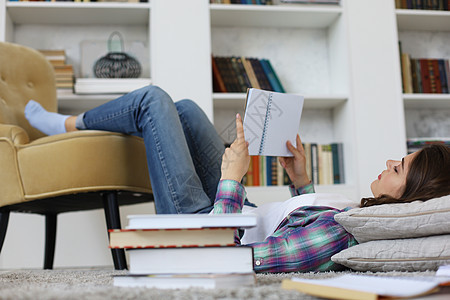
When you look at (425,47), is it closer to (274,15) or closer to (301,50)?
(301,50)

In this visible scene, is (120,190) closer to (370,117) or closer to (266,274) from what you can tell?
(266,274)

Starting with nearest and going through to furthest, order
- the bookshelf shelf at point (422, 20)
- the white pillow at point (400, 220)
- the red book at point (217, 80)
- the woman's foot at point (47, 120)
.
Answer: the white pillow at point (400, 220), the woman's foot at point (47, 120), the red book at point (217, 80), the bookshelf shelf at point (422, 20)

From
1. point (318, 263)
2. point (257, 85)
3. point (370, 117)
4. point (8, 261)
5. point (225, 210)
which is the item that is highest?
point (257, 85)

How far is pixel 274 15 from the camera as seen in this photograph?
8.59 feet

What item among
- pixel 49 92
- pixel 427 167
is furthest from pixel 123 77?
pixel 427 167

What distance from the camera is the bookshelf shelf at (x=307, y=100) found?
2428mm

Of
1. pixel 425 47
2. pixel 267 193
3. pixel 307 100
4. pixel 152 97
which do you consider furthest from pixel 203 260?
pixel 425 47

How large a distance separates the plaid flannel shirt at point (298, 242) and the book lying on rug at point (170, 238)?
26cm

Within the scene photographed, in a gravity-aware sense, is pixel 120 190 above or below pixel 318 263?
above

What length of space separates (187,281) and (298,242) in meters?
0.36

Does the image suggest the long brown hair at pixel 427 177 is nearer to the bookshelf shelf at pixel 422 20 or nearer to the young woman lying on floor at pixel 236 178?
the young woman lying on floor at pixel 236 178

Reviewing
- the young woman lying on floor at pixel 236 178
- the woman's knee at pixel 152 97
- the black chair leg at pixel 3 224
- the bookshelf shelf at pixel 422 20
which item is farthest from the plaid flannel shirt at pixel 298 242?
the bookshelf shelf at pixel 422 20

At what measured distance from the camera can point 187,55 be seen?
243 cm

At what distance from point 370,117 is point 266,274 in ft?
5.65
